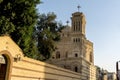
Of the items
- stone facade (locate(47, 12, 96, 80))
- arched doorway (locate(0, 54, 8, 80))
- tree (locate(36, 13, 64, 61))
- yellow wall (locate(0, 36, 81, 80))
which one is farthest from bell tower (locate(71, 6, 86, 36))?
arched doorway (locate(0, 54, 8, 80))

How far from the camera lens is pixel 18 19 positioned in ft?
65.9

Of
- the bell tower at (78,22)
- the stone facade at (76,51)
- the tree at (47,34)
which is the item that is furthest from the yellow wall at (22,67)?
the bell tower at (78,22)

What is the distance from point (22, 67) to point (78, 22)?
32.7 m

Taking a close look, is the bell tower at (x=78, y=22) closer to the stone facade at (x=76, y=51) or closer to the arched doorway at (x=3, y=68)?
the stone facade at (x=76, y=51)

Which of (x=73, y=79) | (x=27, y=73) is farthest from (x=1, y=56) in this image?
(x=73, y=79)

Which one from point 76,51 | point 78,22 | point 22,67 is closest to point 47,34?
point 22,67

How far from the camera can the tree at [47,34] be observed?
98.6ft

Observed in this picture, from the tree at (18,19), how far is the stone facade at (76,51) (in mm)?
17851

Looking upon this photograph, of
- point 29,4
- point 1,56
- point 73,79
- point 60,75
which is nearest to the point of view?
point 1,56

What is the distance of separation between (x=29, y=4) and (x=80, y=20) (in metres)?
28.1

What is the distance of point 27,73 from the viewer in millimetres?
16500

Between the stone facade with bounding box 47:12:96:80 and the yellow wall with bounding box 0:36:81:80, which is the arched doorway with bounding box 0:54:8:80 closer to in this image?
the yellow wall with bounding box 0:36:81:80

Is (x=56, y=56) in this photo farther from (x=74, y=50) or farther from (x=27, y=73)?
(x=27, y=73)

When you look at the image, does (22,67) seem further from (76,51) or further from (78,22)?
(78,22)
